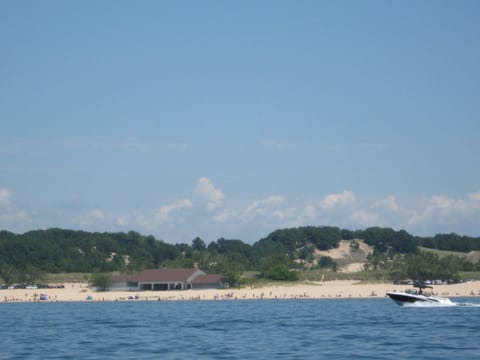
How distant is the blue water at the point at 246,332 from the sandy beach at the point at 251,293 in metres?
23.1

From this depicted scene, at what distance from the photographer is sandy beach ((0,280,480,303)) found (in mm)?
121000

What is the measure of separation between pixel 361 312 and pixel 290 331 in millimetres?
20571

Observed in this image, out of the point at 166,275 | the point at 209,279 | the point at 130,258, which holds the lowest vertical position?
the point at 209,279

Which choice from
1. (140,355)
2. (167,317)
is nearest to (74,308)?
(167,317)

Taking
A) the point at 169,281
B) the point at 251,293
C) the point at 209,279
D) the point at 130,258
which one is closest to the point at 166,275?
the point at 169,281

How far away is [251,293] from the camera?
414 ft

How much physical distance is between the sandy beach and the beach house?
12.0 ft

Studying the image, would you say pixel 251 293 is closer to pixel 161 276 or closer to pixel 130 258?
pixel 161 276

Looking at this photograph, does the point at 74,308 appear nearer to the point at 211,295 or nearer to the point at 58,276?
the point at 211,295

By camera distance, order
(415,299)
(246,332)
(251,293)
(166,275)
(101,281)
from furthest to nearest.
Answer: (166,275)
(101,281)
(251,293)
(415,299)
(246,332)

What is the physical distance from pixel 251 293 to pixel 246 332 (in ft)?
200

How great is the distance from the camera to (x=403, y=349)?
176 ft

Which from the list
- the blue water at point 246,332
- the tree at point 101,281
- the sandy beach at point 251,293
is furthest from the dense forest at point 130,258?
the blue water at point 246,332

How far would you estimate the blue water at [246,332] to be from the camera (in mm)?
52938
